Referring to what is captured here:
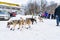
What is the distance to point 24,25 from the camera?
36.5 feet

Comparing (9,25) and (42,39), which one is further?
(9,25)

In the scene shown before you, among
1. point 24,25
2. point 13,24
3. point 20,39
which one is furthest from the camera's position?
point 24,25

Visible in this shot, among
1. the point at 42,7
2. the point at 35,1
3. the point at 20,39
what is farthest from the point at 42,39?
the point at 35,1

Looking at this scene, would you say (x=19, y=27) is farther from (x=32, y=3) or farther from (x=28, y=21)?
(x=32, y=3)

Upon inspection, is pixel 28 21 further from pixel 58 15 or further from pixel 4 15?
pixel 4 15

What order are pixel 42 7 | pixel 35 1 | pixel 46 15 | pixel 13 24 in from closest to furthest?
pixel 13 24, pixel 46 15, pixel 42 7, pixel 35 1

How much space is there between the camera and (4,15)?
68.6 ft

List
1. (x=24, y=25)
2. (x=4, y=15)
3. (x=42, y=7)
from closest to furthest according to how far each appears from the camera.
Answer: (x=24, y=25) < (x=4, y=15) < (x=42, y=7)

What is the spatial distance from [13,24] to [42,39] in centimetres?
357

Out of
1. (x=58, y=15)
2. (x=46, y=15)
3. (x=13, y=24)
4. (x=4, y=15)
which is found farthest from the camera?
(x=46, y=15)

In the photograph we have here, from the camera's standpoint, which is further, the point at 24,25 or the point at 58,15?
the point at 58,15

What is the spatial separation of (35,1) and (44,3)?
10.7 feet

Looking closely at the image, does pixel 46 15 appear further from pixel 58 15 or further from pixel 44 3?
pixel 44 3

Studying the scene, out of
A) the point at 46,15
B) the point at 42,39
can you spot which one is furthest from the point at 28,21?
the point at 46,15
